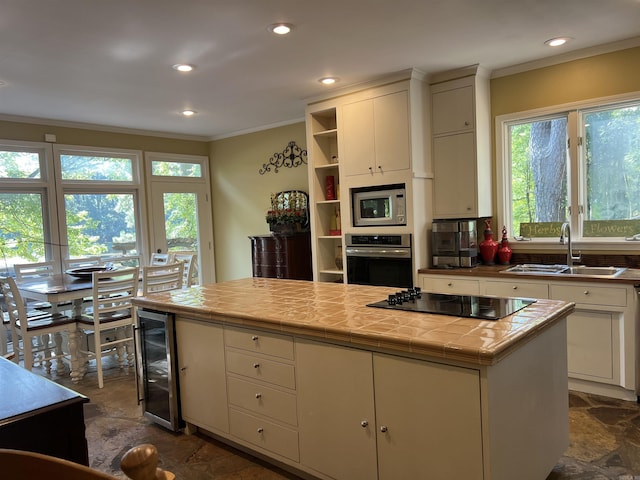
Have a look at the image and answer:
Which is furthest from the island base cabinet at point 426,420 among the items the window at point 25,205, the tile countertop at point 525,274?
the window at point 25,205

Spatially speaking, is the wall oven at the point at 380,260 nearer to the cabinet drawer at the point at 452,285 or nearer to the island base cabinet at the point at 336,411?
the cabinet drawer at the point at 452,285

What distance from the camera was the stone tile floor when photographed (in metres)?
2.33

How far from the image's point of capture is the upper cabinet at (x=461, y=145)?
391 cm

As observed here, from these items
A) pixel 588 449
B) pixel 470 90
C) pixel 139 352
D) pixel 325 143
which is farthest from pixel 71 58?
pixel 588 449

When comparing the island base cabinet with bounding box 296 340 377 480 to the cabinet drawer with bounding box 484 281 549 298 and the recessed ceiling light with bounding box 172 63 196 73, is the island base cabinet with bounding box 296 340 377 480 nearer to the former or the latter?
the cabinet drawer with bounding box 484 281 549 298

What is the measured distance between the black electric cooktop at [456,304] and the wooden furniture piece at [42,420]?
1403 mm

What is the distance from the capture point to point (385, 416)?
6.06ft

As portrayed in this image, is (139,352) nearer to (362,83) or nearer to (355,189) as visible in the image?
(355,189)

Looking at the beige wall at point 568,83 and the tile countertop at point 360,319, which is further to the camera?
the beige wall at point 568,83

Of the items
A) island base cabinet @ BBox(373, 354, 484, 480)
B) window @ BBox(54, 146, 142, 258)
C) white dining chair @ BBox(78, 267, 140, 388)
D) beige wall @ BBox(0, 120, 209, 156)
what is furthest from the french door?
island base cabinet @ BBox(373, 354, 484, 480)

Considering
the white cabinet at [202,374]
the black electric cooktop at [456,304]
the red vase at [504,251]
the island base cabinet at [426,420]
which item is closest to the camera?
the island base cabinet at [426,420]

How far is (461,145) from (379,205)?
2.88ft

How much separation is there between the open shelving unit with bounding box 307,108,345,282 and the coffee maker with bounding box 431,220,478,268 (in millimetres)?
1015

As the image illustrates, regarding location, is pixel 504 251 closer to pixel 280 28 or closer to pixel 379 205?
pixel 379 205
